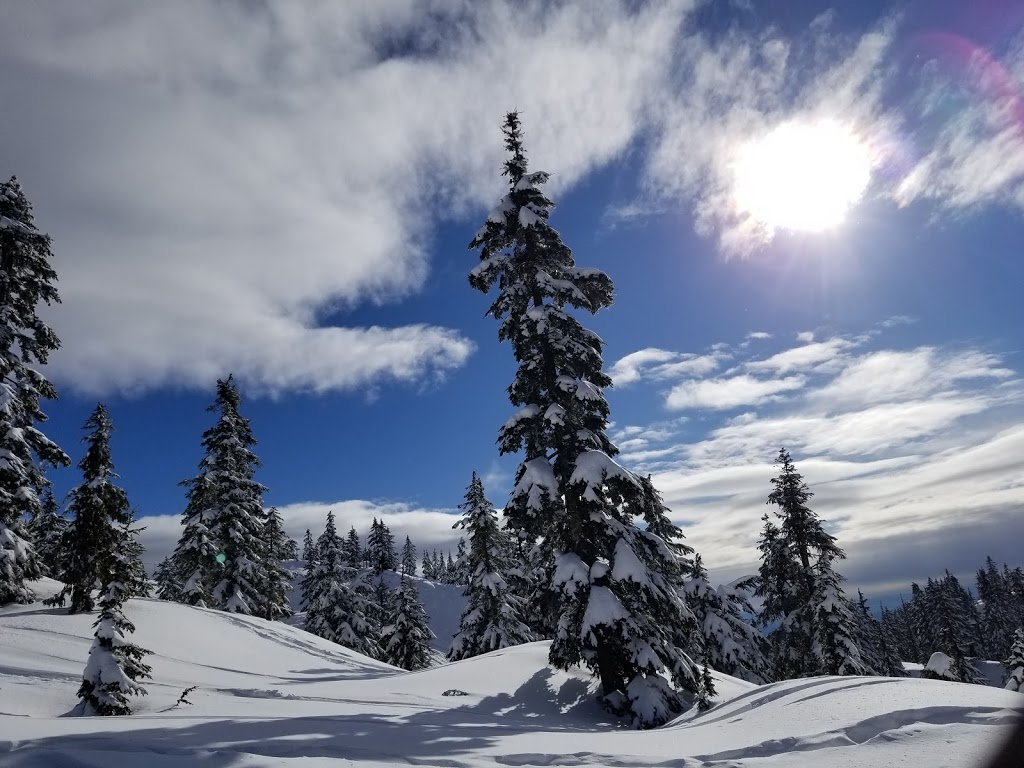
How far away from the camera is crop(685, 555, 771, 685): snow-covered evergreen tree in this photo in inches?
1145

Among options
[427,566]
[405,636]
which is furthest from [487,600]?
[427,566]

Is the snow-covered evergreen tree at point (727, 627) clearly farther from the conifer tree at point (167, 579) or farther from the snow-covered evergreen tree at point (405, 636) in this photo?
the conifer tree at point (167, 579)

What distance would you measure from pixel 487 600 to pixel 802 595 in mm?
17401

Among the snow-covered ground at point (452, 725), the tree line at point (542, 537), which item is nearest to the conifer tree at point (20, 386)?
the tree line at point (542, 537)

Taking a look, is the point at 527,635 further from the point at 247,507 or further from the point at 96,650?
the point at 96,650

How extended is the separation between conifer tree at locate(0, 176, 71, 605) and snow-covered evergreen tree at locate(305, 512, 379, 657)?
2359cm

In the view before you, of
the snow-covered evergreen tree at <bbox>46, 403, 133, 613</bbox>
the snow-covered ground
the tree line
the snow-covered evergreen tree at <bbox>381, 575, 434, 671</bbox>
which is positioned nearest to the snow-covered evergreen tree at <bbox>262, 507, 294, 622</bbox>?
the tree line

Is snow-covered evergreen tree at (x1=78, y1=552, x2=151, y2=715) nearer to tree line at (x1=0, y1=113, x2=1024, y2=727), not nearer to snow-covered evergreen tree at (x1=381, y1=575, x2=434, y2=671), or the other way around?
tree line at (x1=0, y1=113, x2=1024, y2=727)

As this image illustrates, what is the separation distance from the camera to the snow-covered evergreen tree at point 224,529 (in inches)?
1174

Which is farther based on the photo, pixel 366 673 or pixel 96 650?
pixel 366 673

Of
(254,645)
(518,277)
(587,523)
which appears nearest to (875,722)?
(587,523)

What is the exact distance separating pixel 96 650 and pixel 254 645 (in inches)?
384

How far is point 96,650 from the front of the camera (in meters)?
11.1

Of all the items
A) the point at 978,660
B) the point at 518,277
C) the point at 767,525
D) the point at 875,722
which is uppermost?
the point at 518,277
